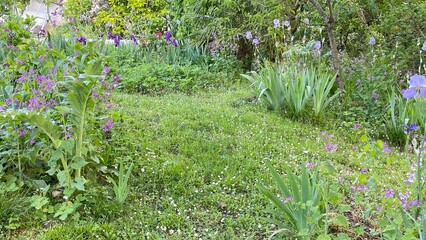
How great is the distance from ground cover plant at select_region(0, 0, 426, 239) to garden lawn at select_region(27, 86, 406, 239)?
0.01 meters

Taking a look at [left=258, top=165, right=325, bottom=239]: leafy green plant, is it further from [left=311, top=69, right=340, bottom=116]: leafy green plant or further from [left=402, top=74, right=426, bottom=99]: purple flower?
[left=311, top=69, right=340, bottom=116]: leafy green plant

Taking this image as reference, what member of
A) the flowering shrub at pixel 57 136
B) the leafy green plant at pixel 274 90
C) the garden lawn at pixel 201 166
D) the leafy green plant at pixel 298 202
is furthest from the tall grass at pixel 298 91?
the flowering shrub at pixel 57 136

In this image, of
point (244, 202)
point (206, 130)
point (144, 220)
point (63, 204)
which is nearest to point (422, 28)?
point (206, 130)

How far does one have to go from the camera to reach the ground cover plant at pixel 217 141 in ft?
5.66

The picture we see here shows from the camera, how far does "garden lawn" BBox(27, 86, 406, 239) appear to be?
1.84 m

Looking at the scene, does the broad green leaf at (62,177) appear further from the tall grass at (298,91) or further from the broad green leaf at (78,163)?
the tall grass at (298,91)

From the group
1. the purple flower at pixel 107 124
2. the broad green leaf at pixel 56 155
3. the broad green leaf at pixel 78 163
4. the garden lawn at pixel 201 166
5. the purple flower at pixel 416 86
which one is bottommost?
the garden lawn at pixel 201 166

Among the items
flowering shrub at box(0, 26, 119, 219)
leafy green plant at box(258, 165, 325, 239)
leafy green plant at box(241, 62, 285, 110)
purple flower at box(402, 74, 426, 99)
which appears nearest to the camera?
purple flower at box(402, 74, 426, 99)

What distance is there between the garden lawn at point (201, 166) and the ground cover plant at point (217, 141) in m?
0.01

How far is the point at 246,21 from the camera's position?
5809 millimetres

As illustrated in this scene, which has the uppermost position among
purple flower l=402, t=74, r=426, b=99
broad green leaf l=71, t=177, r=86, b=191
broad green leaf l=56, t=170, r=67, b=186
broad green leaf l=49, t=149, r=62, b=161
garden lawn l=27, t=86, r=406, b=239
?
purple flower l=402, t=74, r=426, b=99

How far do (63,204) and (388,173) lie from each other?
2.03m

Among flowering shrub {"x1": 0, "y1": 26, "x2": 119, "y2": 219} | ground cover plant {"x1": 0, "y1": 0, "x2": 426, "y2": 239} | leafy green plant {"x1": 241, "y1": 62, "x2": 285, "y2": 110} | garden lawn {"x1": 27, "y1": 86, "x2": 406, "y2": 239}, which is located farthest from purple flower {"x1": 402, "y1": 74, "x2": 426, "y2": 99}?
leafy green plant {"x1": 241, "y1": 62, "x2": 285, "y2": 110}

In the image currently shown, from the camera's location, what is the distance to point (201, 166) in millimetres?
2400
